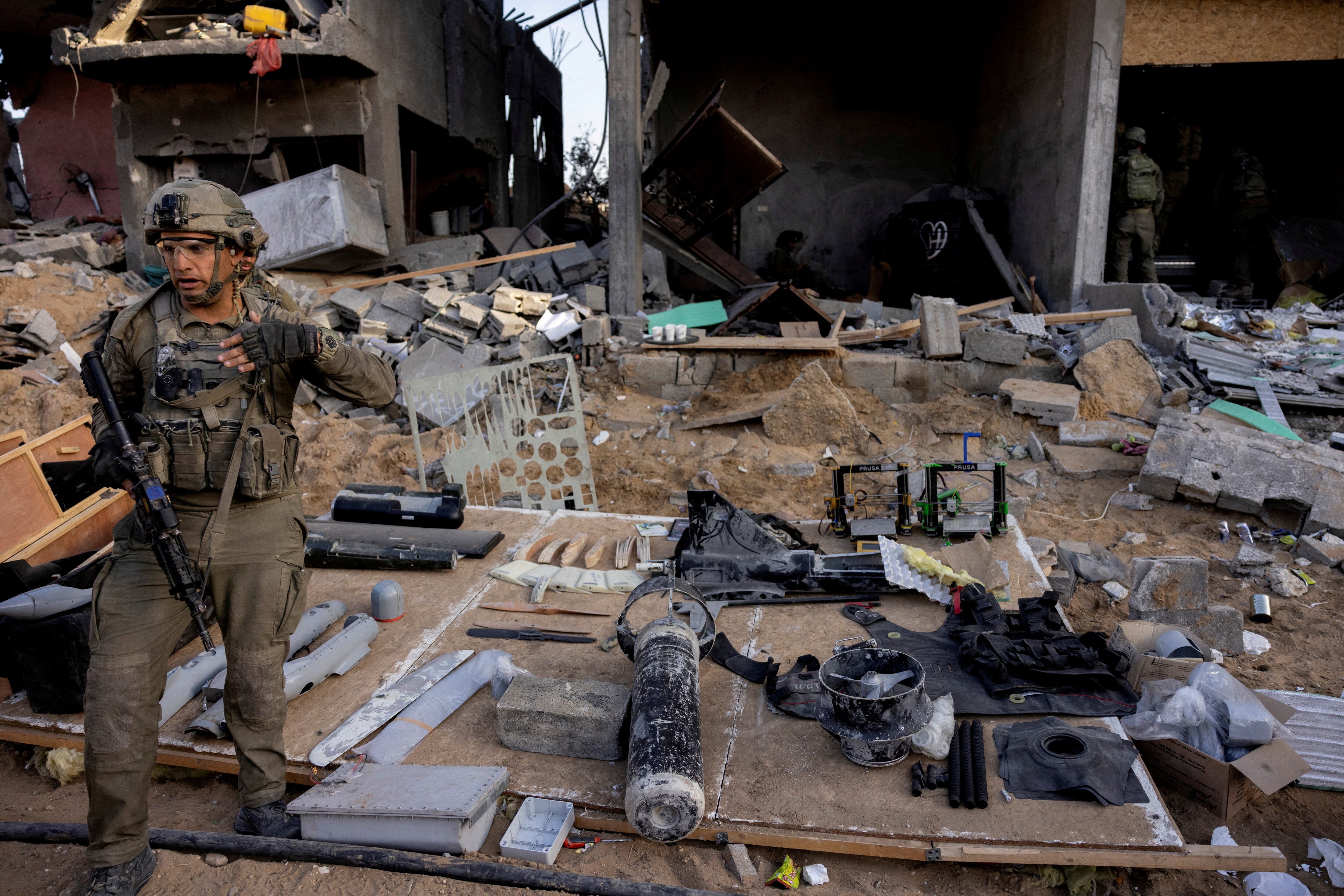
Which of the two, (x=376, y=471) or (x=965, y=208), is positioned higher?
(x=965, y=208)

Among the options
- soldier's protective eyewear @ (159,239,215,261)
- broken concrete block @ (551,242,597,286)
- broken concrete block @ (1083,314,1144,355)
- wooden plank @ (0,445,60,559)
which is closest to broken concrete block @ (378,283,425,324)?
broken concrete block @ (551,242,597,286)

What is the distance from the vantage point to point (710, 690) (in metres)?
3.34

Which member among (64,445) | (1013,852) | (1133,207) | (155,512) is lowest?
(1013,852)

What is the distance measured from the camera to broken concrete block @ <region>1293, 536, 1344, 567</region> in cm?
520

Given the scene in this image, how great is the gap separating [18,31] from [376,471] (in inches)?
525

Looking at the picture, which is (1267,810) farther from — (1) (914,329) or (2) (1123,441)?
(1) (914,329)

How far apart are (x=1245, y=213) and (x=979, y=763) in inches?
434

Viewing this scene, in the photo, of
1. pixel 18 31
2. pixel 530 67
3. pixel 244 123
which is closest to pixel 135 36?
pixel 244 123

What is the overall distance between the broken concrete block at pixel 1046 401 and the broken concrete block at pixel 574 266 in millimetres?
5351

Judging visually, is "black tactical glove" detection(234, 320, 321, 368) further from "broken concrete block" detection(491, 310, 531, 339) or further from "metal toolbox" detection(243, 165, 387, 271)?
"metal toolbox" detection(243, 165, 387, 271)

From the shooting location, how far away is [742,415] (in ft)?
25.2

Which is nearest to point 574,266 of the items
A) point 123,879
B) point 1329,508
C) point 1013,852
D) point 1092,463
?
point 1092,463

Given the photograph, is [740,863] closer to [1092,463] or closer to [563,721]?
[563,721]

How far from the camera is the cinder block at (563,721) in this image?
2.96 m
